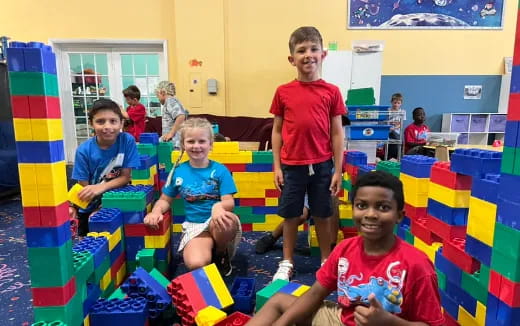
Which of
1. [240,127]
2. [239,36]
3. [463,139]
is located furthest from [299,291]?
[463,139]

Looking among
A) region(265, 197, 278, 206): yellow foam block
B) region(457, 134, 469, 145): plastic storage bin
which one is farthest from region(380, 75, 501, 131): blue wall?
region(265, 197, 278, 206): yellow foam block

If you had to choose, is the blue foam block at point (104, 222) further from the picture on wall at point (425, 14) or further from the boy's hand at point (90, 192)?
the picture on wall at point (425, 14)

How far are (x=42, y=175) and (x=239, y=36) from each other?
481 centimetres

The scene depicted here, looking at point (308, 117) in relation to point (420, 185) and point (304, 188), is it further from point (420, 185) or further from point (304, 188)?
point (420, 185)

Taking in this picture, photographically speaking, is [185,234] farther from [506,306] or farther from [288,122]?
[506,306]

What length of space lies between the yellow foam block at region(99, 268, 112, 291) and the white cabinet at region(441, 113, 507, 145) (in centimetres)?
539

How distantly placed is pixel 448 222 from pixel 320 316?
519mm

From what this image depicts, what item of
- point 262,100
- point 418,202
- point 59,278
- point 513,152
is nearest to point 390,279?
point 513,152

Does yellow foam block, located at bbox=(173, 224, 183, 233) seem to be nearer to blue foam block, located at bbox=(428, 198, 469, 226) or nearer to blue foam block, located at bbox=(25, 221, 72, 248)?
blue foam block, located at bbox=(25, 221, 72, 248)

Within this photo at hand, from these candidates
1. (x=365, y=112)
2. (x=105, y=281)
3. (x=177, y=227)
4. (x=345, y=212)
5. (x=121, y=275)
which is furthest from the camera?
(x=365, y=112)

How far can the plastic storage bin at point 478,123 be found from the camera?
537cm

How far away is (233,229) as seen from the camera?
171 cm

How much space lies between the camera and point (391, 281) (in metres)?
0.90

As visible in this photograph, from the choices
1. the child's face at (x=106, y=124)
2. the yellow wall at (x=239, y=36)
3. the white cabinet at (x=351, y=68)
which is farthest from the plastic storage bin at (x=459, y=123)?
the child's face at (x=106, y=124)
